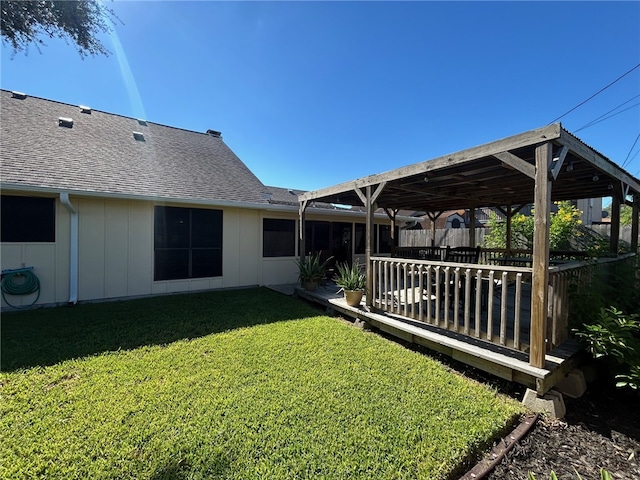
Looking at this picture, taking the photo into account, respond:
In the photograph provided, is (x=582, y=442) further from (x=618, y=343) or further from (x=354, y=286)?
(x=354, y=286)

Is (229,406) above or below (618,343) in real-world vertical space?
below

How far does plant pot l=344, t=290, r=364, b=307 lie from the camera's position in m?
5.09

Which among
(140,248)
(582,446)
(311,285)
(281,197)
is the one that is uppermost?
(281,197)

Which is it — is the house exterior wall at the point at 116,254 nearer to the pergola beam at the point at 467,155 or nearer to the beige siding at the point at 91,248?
the beige siding at the point at 91,248

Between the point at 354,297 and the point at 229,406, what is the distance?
10.0 feet

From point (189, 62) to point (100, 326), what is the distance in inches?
264

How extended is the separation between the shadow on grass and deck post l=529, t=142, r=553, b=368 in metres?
3.68

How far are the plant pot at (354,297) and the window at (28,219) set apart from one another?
597 centimetres

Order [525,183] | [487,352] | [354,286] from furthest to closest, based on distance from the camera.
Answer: [525,183] < [354,286] < [487,352]

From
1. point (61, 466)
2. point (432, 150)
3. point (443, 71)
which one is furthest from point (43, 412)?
point (432, 150)

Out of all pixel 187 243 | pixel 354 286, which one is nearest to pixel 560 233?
pixel 354 286

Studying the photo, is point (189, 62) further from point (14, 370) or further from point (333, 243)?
point (14, 370)

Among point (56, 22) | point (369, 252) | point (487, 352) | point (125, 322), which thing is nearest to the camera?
point (487, 352)

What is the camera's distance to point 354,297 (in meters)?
5.12
